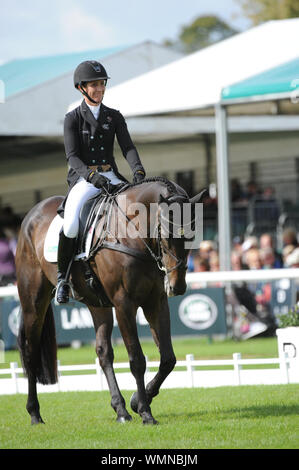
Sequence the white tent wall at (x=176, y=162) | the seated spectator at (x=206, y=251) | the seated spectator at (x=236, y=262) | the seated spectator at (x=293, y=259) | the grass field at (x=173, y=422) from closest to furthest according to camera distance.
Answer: the grass field at (x=173, y=422) → the seated spectator at (x=293, y=259) → the seated spectator at (x=236, y=262) → the seated spectator at (x=206, y=251) → the white tent wall at (x=176, y=162)

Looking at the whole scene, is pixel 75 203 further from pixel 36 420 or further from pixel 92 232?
pixel 36 420

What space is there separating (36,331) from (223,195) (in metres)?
7.99

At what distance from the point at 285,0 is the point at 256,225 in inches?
1292

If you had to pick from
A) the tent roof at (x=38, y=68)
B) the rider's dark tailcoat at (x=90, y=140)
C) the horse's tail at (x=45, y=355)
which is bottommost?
the horse's tail at (x=45, y=355)

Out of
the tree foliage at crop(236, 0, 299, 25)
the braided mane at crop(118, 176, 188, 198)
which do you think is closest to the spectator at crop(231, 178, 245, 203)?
the braided mane at crop(118, 176, 188, 198)

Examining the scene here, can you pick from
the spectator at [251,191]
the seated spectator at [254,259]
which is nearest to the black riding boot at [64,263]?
the seated spectator at [254,259]

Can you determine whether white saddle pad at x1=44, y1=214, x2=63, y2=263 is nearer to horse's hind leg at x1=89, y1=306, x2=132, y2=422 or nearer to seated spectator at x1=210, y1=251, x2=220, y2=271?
horse's hind leg at x1=89, y1=306, x2=132, y2=422

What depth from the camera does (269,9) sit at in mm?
50531

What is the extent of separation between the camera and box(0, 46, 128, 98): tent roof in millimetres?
22163

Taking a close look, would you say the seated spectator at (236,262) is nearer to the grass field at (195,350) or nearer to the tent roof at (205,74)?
the grass field at (195,350)

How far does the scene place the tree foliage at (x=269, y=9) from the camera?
162 ft

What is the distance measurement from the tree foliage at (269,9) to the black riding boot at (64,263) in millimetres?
42764

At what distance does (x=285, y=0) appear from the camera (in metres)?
49.9

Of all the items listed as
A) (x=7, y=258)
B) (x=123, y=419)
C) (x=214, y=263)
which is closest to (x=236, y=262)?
(x=214, y=263)
